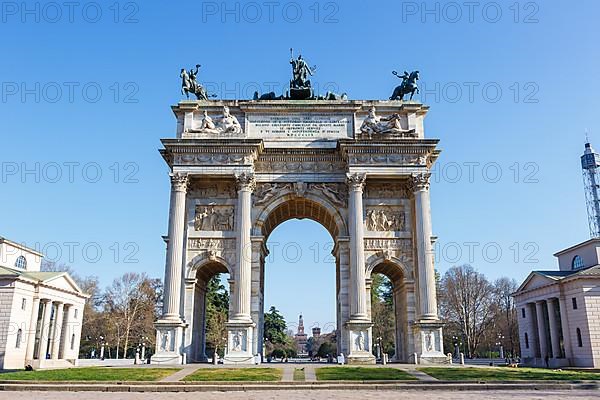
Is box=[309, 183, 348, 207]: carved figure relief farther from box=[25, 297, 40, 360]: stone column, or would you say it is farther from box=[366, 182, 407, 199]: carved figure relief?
box=[25, 297, 40, 360]: stone column

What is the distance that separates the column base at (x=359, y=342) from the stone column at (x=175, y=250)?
10108mm

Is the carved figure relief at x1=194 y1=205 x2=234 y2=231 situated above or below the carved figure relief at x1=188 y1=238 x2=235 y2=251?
above

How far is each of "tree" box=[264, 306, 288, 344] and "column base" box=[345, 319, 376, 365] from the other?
5419cm

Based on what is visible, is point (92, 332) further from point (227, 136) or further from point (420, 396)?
point (420, 396)

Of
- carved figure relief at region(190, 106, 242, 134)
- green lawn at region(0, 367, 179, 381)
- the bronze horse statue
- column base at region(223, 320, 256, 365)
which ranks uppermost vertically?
the bronze horse statue

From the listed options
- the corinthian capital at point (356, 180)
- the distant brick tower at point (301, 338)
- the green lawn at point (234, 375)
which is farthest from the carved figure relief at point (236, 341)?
the distant brick tower at point (301, 338)

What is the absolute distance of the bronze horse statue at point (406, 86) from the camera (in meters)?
35.9

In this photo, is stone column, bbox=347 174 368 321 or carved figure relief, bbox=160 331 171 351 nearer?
carved figure relief, bbox=160 331 171 351

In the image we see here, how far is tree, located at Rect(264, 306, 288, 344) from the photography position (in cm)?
8269

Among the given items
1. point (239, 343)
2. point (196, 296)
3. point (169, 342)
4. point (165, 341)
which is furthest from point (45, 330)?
point (239, 343)

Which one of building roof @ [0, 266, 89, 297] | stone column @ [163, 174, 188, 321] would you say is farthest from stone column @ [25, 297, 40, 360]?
stone column @ [163, 174, 188, 321]

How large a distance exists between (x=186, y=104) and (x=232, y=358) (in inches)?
662

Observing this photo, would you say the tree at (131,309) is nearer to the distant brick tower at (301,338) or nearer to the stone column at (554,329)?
the stone column at (554,329)

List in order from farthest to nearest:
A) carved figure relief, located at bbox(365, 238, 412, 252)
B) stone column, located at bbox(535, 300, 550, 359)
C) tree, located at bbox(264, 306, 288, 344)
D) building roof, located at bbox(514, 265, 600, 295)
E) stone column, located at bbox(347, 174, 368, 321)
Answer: tree, located at bbox(264, 306, 288, 344)
stone column, located at bbox(535, 300, 550, 359)
building roof, located at bbox(514, 265, 600, 295)
carved figure relief, located at bbox(365, 238, 412, 252)
stone column, located at bbox(347, 174, 368, 321)
